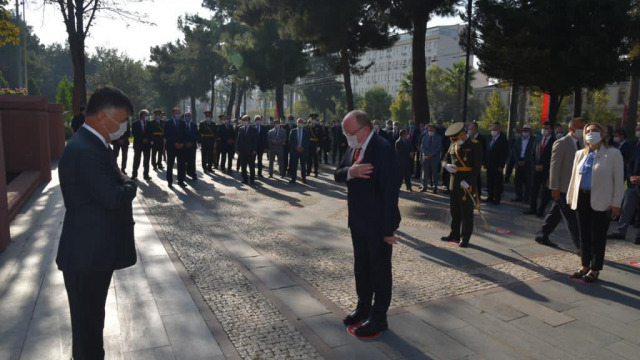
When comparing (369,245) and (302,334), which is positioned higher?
(369,245)

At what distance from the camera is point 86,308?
2.88 m

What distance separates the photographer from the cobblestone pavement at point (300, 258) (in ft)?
14.5

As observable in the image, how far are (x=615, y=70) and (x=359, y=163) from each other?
616 inches

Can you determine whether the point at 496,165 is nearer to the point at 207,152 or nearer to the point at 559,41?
the point at 559,41

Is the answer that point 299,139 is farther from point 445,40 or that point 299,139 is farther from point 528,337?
point 445,40

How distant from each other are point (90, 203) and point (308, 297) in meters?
2.86

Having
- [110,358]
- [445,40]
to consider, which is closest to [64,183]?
[110,358]

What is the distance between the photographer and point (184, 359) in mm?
3648

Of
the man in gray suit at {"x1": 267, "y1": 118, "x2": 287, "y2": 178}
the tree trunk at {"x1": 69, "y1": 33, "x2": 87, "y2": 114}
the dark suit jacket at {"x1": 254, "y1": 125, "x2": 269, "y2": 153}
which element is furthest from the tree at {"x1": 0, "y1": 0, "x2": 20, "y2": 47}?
the man in gray suit at {"x1": 267, "y1": 118, "x2": 287, "y2": 178}

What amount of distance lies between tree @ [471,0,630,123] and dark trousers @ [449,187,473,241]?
1051 centimetres

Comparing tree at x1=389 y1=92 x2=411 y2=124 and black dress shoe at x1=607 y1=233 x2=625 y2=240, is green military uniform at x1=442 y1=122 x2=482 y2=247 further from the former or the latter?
tree at x1=389 y1=92 x2=411 y2=124

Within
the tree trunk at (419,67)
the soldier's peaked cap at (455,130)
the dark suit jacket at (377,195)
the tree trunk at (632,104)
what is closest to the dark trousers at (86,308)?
the dark suit jacket at (377,195)

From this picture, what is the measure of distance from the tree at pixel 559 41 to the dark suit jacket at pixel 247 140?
953cm

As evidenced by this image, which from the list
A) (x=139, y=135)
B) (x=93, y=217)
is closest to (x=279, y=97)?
(x=139, y=135)
